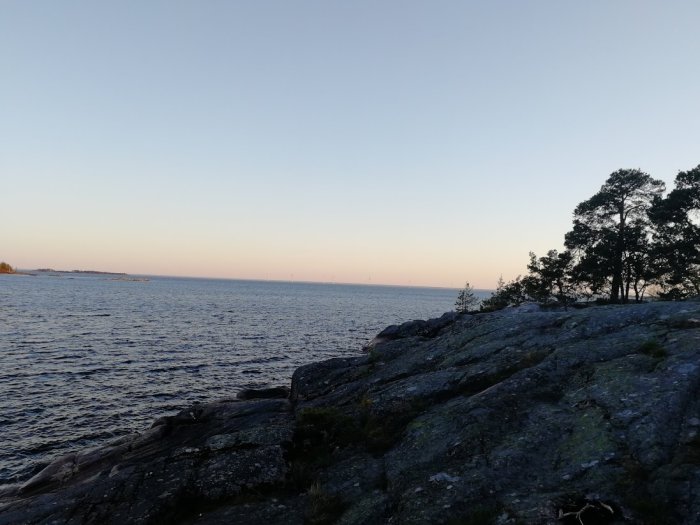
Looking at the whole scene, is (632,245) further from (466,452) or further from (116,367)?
(116,367)

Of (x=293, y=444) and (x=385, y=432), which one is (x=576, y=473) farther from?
(x=293, y=444)

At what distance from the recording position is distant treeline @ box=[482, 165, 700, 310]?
43.0 metres

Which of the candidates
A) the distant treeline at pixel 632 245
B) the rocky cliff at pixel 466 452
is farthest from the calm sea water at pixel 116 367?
the distant treeline at pixel 632 245

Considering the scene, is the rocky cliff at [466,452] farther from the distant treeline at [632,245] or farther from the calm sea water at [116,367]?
the distant treeline at [632,245]

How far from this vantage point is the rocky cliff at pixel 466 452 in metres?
9.62

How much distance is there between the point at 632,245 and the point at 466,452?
156 feet

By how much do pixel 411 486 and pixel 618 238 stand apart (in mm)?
49474

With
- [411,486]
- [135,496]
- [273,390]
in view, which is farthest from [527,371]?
[273,390]

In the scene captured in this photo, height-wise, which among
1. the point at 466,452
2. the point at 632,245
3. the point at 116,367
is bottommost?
the point at 116,367

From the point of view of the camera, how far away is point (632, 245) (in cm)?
4822

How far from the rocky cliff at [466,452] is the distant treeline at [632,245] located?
98.1ft

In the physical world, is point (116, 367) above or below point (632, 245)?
below

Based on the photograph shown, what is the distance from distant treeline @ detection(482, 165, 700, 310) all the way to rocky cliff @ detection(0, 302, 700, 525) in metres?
29.9

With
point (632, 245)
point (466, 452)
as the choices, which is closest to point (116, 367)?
point (466, 452)
